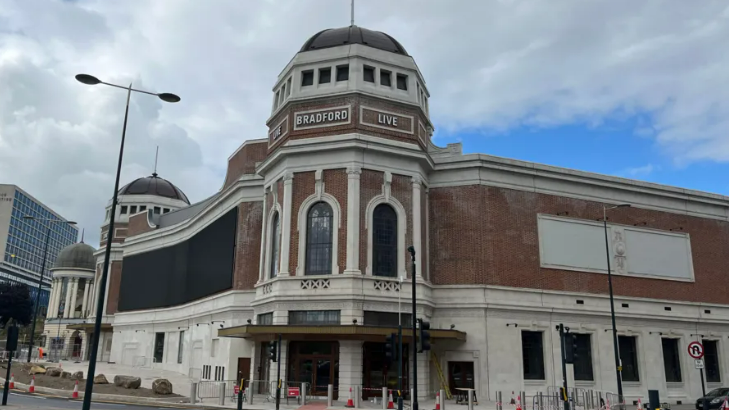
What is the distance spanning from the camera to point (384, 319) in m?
34.4

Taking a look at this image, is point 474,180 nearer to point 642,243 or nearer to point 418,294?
point 418,294

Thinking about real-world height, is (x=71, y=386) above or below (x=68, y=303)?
below

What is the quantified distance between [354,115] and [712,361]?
31.3 m

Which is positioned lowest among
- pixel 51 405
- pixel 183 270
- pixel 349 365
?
pixel 51 405

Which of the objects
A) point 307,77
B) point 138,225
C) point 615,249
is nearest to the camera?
point 307,77

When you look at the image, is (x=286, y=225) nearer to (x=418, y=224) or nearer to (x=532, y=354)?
(x=418, y=224)

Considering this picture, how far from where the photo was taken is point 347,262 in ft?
113

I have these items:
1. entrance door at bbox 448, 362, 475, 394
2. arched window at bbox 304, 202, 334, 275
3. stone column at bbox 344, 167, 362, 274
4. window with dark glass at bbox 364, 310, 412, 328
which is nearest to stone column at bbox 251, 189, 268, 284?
arched window at bbox 304, 202, 334, 275

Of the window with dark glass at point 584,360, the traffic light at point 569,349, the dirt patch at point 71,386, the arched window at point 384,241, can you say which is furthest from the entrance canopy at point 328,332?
the window with dark glass at point 584,360

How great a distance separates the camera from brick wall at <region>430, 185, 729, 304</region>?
38812mm

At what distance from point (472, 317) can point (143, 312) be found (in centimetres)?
3920

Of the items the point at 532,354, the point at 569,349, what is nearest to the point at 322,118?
the point at 532,354

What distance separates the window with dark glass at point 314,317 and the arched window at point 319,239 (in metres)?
2.27

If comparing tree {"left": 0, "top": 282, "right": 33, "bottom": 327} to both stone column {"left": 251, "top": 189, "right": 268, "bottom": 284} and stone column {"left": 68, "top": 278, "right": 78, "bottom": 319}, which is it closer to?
stone column {"left": 68, "top": 278, "right": 78, "bottom": 319}
